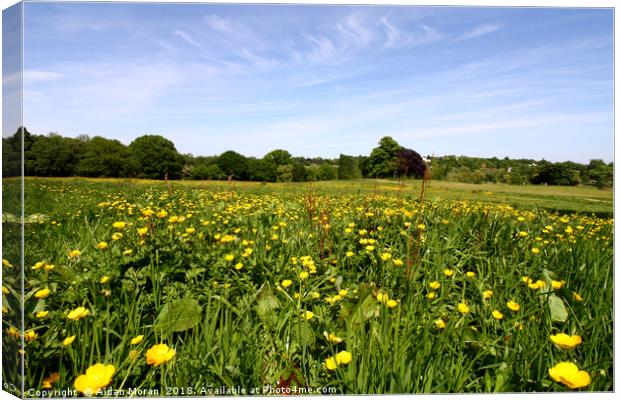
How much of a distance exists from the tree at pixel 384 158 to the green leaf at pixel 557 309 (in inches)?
41.5

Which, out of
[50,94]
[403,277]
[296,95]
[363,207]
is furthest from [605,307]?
[50,94]

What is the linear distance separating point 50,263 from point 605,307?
292cm

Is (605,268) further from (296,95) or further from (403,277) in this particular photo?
(296,95)

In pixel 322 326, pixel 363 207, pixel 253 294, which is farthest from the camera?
pixel 363 207

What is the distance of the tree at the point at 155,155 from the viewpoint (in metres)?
2.07

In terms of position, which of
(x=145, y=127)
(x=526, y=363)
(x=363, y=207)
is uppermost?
(x=145, y=127)

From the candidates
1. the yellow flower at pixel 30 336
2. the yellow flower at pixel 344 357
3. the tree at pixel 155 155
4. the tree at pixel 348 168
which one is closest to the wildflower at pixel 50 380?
the yellow flower at pixel 30 336

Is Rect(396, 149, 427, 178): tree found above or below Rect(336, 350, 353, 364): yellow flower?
above

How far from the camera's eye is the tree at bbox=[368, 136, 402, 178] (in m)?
2.13

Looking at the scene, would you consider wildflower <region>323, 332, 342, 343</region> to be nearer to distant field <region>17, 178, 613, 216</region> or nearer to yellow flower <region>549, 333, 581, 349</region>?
yellow flower <region>549, 333, 581, 349</region>

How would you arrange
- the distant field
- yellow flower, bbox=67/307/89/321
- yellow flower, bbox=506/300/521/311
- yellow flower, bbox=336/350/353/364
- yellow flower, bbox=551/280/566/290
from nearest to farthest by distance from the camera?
yellow flower, bbox=336/350/353/364 → yellow flower, bbox=67/307/89/321 → yellow flower, bbox=506/300/521/311 → yellow flower, bbox=551/280/566/290 → the distant field

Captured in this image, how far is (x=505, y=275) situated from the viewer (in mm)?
2121

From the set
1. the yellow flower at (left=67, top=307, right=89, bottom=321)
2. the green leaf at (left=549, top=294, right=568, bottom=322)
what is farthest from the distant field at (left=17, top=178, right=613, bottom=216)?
the yellow flower at (left=67, top=307, right=89, bottom=321)

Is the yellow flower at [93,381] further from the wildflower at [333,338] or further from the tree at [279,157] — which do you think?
the tree at [279,157]
